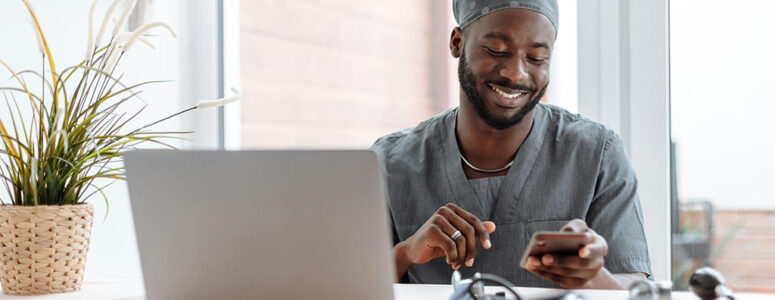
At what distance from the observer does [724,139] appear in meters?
1.63

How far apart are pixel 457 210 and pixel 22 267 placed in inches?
29.7

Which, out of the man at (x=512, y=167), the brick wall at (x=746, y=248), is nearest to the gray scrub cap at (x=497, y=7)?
the man at (x=512, y=167)

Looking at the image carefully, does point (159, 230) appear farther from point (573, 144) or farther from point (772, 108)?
point (772, 108)

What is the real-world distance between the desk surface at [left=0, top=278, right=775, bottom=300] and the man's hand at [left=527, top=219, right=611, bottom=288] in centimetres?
3

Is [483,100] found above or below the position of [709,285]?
above

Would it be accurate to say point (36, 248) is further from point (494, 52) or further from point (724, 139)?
point (724, 139)

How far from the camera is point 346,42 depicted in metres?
2.10

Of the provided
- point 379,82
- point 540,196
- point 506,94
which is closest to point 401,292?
point 540,196

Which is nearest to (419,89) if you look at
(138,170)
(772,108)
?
(772,108)

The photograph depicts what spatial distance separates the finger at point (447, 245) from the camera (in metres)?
1.16

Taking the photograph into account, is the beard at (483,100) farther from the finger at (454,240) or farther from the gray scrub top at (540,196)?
the finger at (454,240)

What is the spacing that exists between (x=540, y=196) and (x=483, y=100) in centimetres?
24

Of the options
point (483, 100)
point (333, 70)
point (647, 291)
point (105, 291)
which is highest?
point (333, 70)

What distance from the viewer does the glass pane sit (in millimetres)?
1589
